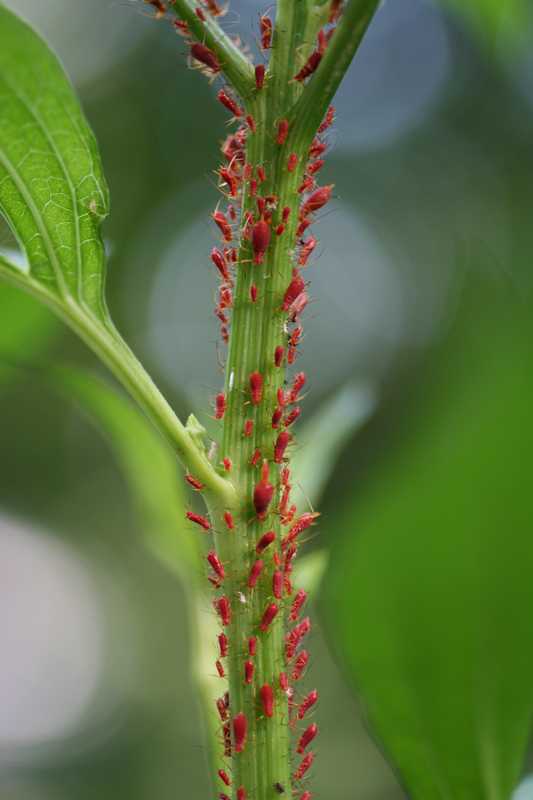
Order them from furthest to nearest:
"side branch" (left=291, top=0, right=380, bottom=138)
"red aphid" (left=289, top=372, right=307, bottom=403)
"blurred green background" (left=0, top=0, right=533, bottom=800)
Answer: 1. "blurred green background" (left=0, top=0, right=533, bottom=800)
2. "red aphid" (left=289, top=372, right=307, bottom=403)
3. "side branch" (left=291, top=0, right=380, bottom=138)

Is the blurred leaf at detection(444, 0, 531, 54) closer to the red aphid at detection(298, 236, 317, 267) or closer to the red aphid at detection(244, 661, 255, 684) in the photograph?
the red aphid at detection(298, 236, 317, 267)

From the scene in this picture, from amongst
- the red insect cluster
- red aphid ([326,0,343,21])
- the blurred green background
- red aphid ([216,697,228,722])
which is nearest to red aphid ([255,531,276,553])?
the red insect cluster

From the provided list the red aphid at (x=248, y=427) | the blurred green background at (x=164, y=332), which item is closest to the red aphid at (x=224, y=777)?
the red aphid at (x=248, y=427)

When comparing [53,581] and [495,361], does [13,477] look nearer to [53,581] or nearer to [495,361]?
[53,581]

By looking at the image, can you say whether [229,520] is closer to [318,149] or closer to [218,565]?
[218,565]

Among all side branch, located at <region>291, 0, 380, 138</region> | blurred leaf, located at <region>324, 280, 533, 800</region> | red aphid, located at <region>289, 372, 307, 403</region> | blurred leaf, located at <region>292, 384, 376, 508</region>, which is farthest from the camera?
blurred leaf, located at <region>292, 384, 376, 508</region>

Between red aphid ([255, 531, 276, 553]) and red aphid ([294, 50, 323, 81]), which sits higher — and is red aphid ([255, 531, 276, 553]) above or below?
below
